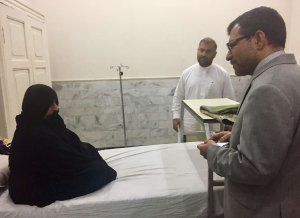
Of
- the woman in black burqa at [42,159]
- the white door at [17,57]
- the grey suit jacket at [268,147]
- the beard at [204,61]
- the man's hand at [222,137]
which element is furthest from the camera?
the beard at [204,61]

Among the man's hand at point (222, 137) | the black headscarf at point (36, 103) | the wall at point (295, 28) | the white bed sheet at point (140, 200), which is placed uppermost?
the wall at point (295, 28)

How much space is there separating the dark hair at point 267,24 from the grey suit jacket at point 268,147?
0.07 meters

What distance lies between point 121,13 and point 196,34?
1060mm

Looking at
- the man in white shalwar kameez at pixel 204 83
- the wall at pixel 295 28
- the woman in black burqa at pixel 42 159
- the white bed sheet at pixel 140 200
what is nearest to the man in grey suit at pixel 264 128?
the white bed sheet at pixel 140 200

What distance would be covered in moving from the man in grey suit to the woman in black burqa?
906 mm

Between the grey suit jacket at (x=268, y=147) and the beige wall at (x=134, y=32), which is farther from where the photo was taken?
the beige wall at (x=134, y=32)

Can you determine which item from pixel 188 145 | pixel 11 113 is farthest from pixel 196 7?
pixel 11 113

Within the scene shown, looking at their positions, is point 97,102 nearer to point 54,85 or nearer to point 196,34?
point 54,85

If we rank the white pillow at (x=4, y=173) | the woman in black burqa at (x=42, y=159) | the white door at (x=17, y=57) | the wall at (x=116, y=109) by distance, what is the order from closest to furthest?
the woman in black burqa at (x=42, y=159), the white pillow at (x=4, y=173), the white door at (x=17, y=57), the wall at (x=116, y=109)

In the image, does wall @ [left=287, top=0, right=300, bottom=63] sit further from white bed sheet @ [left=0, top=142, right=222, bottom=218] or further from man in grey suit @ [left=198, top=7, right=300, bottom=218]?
man in grey suit @ [left=198, top=7, right=300, bottom=218]

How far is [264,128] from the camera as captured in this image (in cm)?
82

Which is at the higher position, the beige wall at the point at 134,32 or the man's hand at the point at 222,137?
the beige wall at the point at 134,32

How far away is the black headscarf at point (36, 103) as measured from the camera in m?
1.51

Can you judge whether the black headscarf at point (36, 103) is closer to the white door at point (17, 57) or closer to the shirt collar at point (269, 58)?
the white door at point (17, 57)
